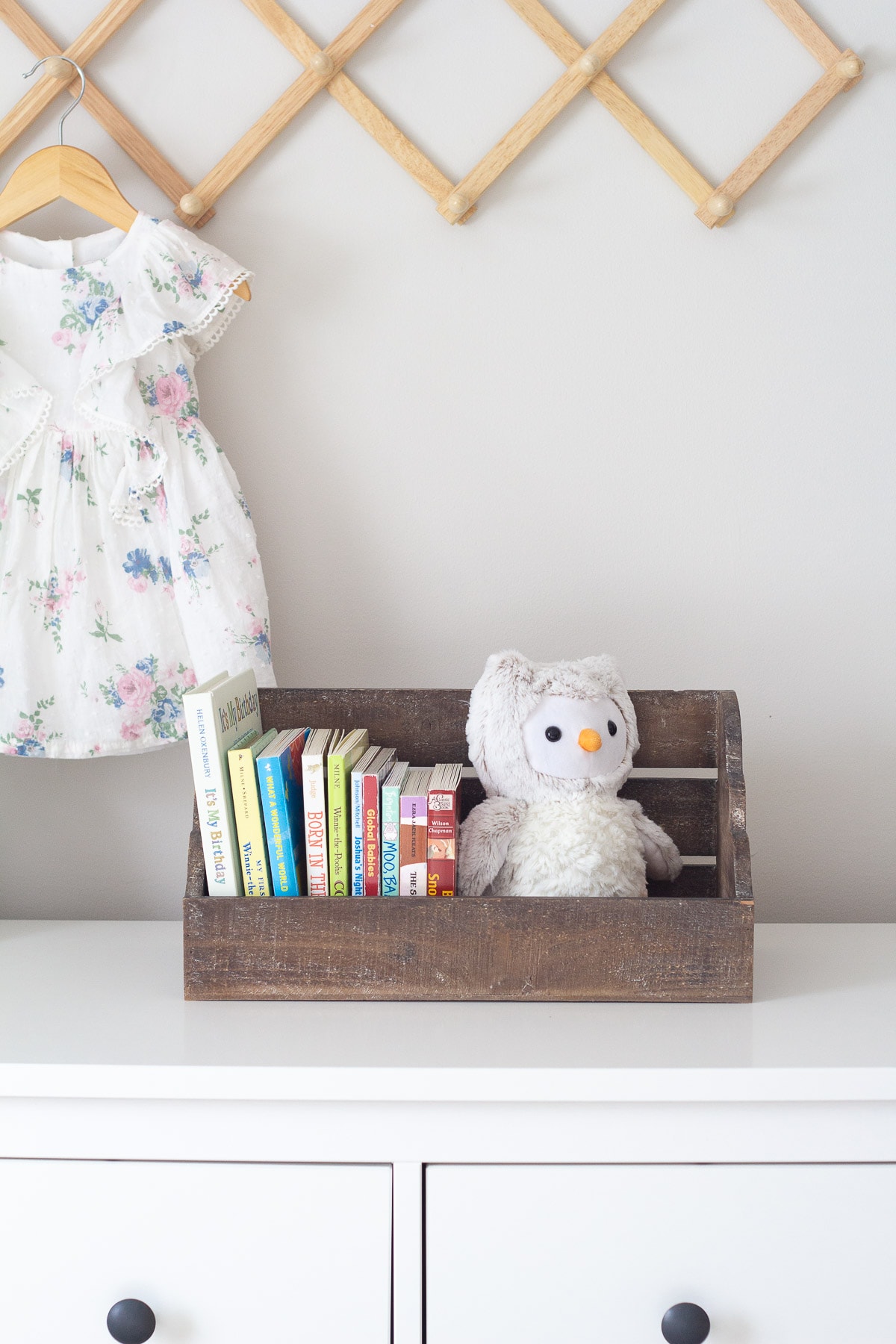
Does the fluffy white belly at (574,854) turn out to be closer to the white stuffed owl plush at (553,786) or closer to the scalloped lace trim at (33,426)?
the white stuffed owl plush at (553,786)

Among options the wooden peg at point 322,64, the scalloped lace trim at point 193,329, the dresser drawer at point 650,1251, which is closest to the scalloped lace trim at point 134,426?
the scalloped lace trim at point 193,329

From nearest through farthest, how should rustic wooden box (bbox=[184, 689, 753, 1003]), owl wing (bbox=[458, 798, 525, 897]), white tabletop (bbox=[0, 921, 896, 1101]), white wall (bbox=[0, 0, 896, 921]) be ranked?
white tabletop (bbox=[0, 921, 896, 1101]), rustic wooden box (bbox=[184, 689, 753, 1003]), owl wing (bbox=[458, 798, 525, 897]), white wall (bbox=[0, 0, 896, 921])

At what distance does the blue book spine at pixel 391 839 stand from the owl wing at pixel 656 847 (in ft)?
0.82

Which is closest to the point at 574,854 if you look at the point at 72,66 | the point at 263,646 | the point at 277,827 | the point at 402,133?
the point at 277,827

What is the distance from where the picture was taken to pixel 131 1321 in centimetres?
75

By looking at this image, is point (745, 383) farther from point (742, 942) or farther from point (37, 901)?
point (37, 901)

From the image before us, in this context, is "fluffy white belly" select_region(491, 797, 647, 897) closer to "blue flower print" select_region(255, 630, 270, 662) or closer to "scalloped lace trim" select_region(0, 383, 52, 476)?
"blue flower print" select_region(255, 630, 270, 662)

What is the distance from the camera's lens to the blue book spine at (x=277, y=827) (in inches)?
34.6

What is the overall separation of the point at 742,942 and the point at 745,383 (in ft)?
2.30

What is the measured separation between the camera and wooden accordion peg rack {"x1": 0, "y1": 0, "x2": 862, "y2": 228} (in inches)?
44.9

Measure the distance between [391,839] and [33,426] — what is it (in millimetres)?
625

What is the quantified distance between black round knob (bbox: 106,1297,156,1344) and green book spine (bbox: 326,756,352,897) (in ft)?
1.14

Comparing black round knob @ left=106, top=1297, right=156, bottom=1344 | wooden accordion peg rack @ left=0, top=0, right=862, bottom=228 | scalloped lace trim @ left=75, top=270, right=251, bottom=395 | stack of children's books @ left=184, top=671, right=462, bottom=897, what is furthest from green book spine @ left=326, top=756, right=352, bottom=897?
wooden accordion peg rack @ left=0, top=0, right=862, bottom=228

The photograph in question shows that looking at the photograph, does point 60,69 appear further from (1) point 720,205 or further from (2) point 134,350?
(1) point 720,205
